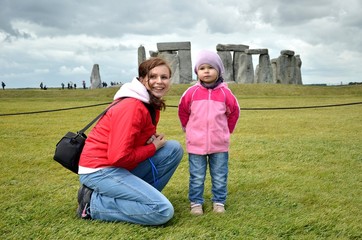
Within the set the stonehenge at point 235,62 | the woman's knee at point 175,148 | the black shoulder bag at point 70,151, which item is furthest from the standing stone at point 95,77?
the black shoulder bag at point 70,151

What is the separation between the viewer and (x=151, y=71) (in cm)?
349

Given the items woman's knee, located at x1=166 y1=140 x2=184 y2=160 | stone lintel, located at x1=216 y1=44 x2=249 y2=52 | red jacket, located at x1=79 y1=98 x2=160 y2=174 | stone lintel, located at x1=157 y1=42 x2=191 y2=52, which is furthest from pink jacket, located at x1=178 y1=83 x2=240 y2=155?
stone lintel, located at x1=216 y1=44 x2=249 y2=52

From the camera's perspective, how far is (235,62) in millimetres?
31031

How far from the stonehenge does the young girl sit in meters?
24.7

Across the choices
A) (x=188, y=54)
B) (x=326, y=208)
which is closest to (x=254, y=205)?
(x=326, y=208)

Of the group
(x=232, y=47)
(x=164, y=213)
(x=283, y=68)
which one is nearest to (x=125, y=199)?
(x=164, y=213)

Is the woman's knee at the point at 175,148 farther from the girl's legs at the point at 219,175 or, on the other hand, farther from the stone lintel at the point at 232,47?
the stone lintel at the point at 232,47

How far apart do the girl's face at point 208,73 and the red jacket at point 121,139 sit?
694 millimetres

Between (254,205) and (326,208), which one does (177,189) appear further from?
(326,208)

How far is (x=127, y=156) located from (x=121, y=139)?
0.52 feet

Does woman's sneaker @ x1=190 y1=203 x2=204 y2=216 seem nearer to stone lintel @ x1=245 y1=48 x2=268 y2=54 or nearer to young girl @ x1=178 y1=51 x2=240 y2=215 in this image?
young girl @ x1=178 y1=51 x2=240 y2=215

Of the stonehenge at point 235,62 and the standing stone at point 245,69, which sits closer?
the stonehenge at point 235,62

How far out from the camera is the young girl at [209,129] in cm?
366

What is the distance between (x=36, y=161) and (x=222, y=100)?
3544 millimetres
